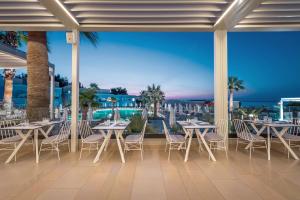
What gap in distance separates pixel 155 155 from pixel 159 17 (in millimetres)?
3170

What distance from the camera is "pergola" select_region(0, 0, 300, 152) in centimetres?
439

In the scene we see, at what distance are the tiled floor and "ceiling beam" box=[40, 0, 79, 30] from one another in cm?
306

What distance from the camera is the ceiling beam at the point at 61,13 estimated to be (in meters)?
4.17

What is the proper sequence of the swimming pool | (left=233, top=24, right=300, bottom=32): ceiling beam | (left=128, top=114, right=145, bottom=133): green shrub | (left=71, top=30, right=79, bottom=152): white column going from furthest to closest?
the swimming pool
(left=128, top=114, right=145, bottom=133): green shrub
(left=71, top=30, right=79, bottom=152): white column
(left=233, top=24, right=300, bottom=32): ceiling beam

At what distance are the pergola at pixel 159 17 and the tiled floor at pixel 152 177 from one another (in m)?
1.40

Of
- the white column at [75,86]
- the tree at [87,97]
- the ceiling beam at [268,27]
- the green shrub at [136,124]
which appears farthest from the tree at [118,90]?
the ceiling beam at [268,27]

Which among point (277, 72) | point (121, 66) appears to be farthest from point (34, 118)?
point (277, 72)

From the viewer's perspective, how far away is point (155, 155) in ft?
16.5

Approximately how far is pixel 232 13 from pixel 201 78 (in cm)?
1000

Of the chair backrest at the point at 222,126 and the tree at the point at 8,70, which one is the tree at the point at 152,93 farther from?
the tree at the point at 8,70

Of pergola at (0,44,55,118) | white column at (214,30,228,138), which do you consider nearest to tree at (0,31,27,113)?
pergola at (0,44,55,118)

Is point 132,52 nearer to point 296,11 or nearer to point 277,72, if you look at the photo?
point 296,11

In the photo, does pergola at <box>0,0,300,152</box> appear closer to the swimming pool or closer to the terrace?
the terrace

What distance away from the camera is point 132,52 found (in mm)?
14148
